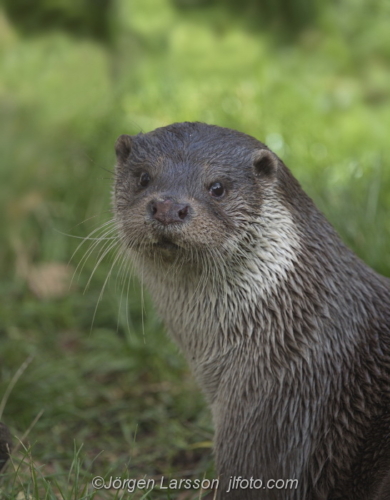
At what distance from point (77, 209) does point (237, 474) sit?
2.80 metres

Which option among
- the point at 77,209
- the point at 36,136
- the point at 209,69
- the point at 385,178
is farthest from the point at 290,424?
the point at 209,69

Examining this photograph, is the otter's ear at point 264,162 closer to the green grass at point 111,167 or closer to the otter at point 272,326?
the otter at point 272,326

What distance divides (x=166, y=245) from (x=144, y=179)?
12.2 inches

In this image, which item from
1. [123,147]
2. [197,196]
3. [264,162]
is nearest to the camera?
[197,196]

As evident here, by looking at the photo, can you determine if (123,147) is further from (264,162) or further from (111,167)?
(111,167)

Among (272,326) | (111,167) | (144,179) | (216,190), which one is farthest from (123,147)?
(111,167)

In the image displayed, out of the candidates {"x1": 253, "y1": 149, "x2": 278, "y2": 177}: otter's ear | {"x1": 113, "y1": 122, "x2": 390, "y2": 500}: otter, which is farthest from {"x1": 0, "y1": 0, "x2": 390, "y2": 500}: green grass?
{"x1": 253, "y1": 149, "x2": 278, "y2": 177}: otter's ear

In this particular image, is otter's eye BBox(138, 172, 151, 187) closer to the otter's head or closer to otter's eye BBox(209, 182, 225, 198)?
the otter's head

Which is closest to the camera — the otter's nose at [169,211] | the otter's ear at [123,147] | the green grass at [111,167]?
the otter's nose at [169,211]

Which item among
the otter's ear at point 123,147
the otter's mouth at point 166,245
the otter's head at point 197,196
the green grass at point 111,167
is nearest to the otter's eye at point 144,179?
the otter's head at point 197,196

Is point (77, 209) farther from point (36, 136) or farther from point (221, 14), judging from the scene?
point (221, 14)

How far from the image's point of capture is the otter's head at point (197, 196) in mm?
2379

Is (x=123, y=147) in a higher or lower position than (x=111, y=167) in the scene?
higher

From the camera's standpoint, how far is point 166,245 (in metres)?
2.43
